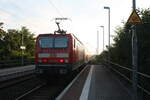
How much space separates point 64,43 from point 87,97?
7831mm

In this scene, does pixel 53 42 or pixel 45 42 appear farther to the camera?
pixel 45 42

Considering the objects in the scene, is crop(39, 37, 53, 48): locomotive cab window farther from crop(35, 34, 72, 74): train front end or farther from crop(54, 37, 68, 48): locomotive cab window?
crop(54, 37, 68, 48): locomotive cab window

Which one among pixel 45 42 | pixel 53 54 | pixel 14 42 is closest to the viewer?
pixel 53 54

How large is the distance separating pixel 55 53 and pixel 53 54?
128 mm

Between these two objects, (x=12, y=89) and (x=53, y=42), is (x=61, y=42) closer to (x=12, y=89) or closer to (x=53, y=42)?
(x=53, y=42)

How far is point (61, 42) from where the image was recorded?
21.7m

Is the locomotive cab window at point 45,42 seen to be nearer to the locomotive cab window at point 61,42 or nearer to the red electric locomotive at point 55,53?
the red electric locomotive at point 55,53

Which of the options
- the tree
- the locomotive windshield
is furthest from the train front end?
the tree

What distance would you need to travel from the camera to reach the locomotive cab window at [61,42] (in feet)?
70.6

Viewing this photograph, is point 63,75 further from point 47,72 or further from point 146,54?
point 146,54

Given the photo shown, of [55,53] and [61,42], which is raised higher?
[61,42]

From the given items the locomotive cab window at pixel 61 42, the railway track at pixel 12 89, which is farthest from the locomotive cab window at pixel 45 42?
the railway track at pixel 12 89

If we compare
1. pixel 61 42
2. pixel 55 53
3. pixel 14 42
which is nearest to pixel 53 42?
pixel 61 42

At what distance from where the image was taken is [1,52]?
220 ft
